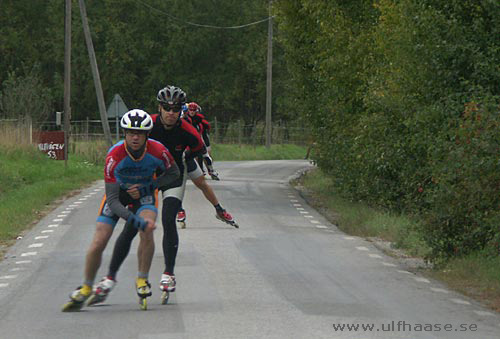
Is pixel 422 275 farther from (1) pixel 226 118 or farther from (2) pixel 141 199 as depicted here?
(1) pixel 226 118

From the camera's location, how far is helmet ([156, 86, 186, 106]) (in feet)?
35.2

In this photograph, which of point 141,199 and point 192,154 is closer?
point 141,199

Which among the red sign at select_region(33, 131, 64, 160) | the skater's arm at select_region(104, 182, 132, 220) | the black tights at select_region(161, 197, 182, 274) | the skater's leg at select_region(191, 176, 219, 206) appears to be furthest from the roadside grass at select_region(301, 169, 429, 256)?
the red sign at select_region(33, 131, 64, 160)

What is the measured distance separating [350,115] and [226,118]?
59.1 meters

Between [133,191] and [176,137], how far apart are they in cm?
137

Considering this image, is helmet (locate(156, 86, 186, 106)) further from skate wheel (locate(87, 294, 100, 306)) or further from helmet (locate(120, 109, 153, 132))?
skate wheel (locate(87, 294, 100, 306))

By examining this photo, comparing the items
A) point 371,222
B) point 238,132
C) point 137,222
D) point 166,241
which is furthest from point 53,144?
point 238,132

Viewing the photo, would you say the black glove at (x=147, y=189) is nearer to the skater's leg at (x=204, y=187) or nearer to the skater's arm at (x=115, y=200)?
the skater's arm at (x=115, y=200)

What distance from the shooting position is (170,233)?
35.0ft

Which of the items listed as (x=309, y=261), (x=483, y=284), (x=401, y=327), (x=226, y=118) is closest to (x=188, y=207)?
(x=309, y=261)

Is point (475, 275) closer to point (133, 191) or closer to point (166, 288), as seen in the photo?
point (166, 288)

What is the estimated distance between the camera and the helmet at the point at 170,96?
35.2ft

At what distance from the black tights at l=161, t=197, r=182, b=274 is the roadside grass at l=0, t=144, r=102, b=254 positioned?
677cm

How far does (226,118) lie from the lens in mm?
83938
